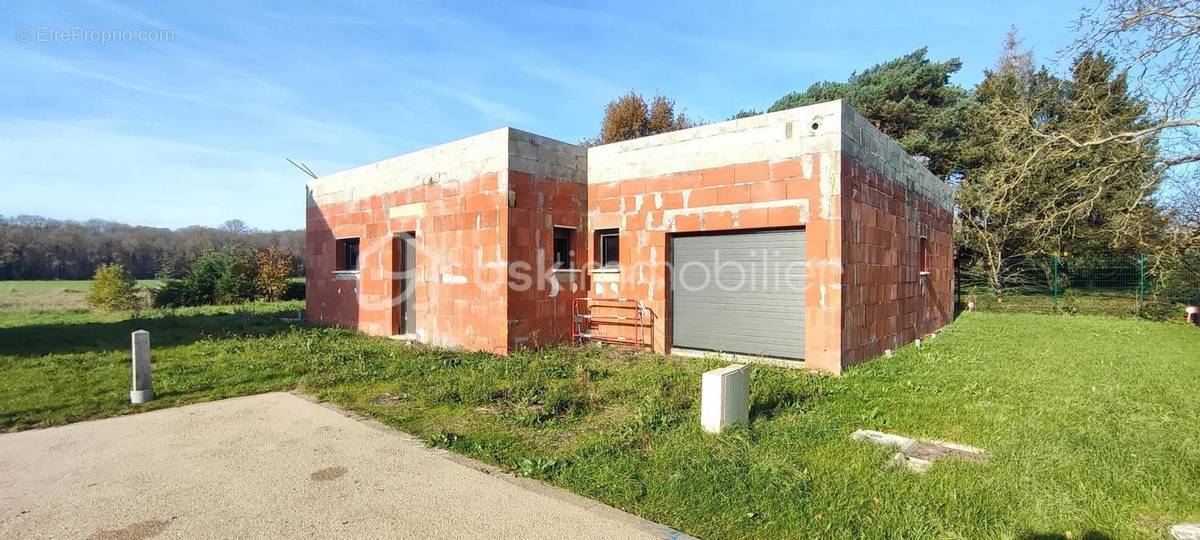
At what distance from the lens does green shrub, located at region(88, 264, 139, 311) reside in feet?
66.2

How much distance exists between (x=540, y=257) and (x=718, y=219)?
3037mm

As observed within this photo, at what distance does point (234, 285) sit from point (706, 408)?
77.3ft

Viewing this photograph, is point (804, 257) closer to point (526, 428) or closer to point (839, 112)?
point (839, 112)

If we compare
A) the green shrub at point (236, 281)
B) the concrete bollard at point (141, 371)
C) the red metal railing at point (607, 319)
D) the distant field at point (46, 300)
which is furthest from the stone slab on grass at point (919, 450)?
the distant field at point (46, 300)

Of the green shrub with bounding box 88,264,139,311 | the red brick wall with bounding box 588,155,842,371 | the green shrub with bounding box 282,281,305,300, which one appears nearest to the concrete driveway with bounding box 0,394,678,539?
the red brick wall with bounding box 588,155,842,371

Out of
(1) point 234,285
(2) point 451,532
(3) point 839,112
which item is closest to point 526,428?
(2) point 451,532

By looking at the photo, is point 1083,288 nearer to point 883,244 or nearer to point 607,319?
point 883,244

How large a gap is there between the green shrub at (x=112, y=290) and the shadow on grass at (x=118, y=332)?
24.0 feet

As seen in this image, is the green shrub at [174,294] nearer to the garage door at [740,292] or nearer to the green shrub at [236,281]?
the green shrub at [236,281]

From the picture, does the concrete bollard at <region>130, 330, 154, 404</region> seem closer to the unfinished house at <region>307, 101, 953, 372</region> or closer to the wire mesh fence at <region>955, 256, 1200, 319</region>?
the unfinished house at <region>307, 101, 953, 372</region>

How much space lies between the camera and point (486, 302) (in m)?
9.23

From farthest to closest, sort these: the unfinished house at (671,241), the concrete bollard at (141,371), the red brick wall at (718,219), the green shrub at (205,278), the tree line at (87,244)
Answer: the tree line at (87,244), the green shrub at (205,278), the unfinished house at (671,241), the red brick wall at (718,219), the concrete bollard at (141,371)

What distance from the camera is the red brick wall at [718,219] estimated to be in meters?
7.62

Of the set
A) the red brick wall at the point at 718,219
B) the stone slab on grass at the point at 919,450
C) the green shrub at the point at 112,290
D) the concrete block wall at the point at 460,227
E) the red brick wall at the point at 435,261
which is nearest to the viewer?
the stone slab on grass at the point at 919,450
